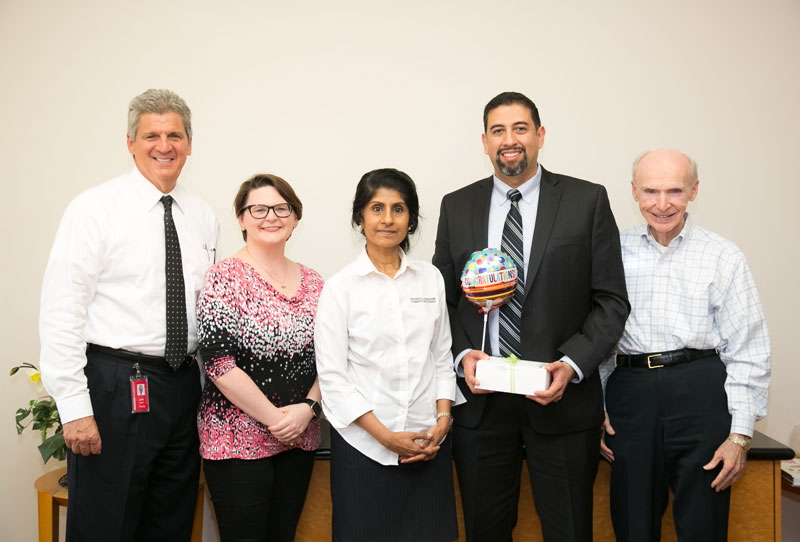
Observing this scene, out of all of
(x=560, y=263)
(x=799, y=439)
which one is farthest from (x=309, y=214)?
(x=799, y=439)

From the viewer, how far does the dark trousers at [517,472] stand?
208cm

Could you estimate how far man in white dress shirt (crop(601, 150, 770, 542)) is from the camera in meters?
2.15

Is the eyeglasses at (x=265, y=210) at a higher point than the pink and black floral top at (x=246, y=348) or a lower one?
higher

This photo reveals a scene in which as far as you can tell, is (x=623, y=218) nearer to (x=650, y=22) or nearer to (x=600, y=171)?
(x=600, y=171)

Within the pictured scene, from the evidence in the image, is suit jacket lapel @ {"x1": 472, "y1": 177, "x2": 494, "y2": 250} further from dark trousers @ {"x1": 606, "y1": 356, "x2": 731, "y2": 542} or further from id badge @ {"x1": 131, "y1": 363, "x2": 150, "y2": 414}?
id badge @ {"x1": 131, "y1": 363, "x2": 150, "y2": 414}

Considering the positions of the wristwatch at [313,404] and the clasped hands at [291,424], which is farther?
the wristwatch at [313,404]

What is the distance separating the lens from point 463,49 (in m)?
3.21

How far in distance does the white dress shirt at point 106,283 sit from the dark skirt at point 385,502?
78 centimetres

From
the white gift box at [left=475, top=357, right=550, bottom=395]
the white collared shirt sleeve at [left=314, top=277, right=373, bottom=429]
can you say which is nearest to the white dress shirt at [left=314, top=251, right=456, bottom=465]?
the white collared shirt sleeve at [left=314, top=277, right=373, bottom=429]

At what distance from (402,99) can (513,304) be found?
5.27ft

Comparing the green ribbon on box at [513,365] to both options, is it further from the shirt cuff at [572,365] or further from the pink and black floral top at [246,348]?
the pink and black floral top at [246,348]

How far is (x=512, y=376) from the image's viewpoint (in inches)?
77.0

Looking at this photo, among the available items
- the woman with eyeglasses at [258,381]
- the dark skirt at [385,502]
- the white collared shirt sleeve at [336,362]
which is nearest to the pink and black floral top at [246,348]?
the woman with eyeglasses at [258,381]

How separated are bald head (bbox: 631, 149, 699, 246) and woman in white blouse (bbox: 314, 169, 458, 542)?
987 millimetres
